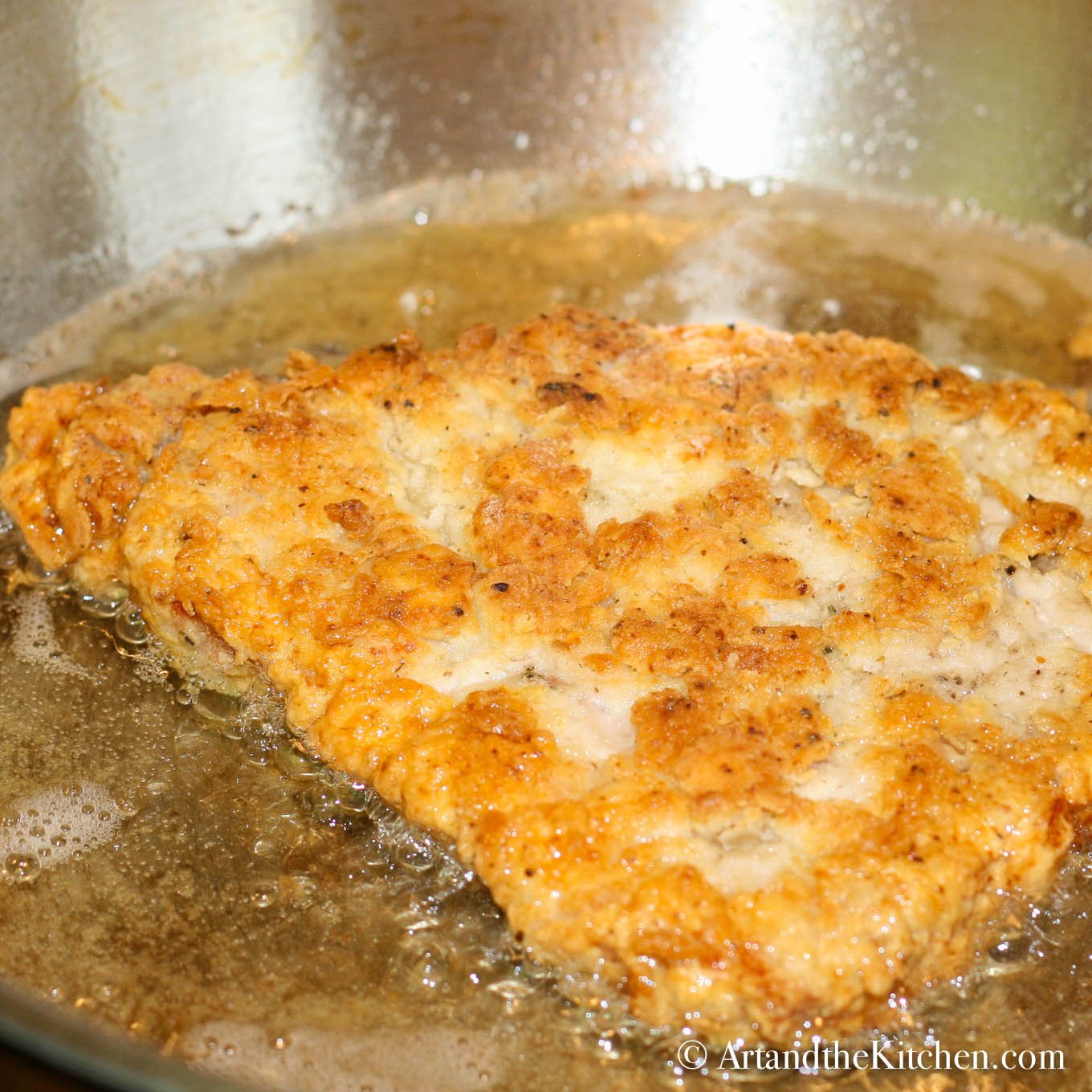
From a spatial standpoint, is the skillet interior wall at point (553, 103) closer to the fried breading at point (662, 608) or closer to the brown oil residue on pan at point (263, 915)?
the brown oil residue on pan at point (263, 915)

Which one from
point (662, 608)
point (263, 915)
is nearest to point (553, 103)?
point (662, 608)

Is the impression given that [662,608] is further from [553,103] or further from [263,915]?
[553,103]

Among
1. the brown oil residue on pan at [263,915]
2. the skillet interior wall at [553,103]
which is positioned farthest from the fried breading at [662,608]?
the skillet interior wall at [553,103]

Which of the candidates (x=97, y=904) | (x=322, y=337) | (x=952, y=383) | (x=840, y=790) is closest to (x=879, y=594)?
(x=840, y=790)

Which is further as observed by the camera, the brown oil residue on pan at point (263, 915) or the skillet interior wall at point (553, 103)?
the skillet interior wall at point (553, 103)

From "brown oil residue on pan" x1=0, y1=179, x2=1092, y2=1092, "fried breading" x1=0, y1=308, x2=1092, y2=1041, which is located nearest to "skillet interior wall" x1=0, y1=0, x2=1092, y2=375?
"brown oil residue on pan" x1=0, y1=179, x2=1092, y2=1092

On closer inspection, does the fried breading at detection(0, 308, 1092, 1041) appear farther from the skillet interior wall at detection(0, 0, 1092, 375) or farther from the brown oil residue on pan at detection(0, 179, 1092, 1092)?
the skillet interior wall at detection(0, 0, 1092, 375)
